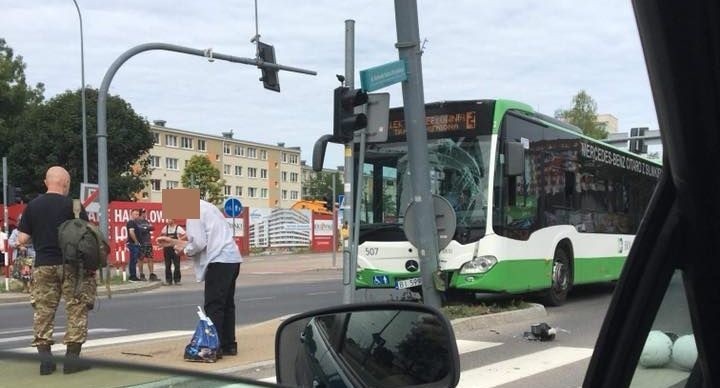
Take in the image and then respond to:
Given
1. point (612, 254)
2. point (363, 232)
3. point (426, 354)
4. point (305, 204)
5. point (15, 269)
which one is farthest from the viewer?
point (305, 204)

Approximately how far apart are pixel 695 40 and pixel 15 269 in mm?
21172

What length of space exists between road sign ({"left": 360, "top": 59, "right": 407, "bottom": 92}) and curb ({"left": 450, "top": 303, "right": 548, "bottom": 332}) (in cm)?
305

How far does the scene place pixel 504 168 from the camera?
10523 mm

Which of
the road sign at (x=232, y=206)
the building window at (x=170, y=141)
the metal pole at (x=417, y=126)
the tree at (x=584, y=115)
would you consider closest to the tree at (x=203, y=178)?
the building window at (x=170, y=141)

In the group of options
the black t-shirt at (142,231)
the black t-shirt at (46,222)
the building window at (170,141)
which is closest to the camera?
the black t-shirt at (46,222)

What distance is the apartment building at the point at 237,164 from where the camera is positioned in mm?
95062

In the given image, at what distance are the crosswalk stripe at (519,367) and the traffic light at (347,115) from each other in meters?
3.43

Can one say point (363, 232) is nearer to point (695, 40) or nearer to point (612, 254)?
point (612, 254)

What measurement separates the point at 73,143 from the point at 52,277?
4018 centimetres

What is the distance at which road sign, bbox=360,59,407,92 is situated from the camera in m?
8.67

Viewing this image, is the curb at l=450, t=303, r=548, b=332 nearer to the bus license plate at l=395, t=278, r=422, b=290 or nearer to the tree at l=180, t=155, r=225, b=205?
the bus license plate at l=395, t=278, r=422, b=290

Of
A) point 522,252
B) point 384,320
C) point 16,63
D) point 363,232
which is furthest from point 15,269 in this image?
point 16,63

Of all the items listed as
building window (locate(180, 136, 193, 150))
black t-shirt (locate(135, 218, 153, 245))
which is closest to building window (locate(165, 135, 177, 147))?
building window (locate(180, 136, 193, 150))

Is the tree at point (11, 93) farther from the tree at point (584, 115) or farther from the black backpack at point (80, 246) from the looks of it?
the black backpack at point (80, 246)
